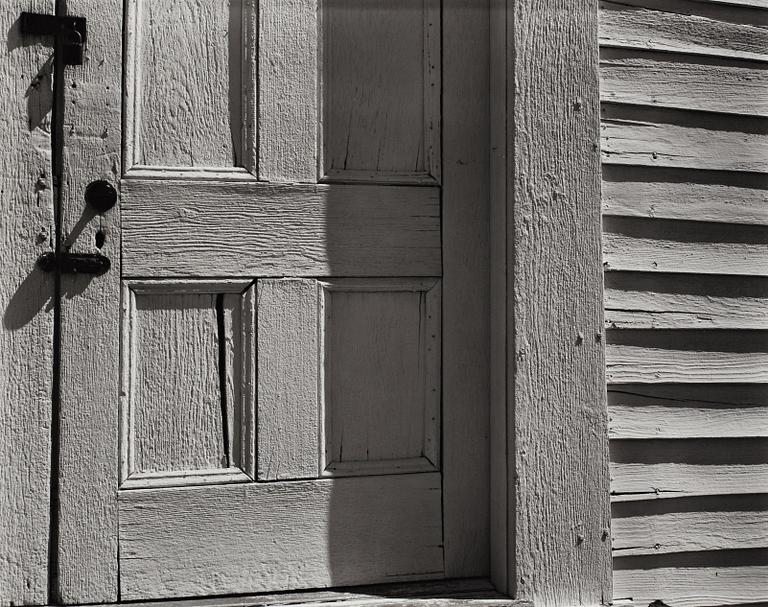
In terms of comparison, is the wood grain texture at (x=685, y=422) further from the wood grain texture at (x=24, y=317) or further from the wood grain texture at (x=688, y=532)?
the wood grain texture at (x=24, y=317)

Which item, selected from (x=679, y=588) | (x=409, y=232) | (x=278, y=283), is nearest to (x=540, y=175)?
(x=409, y=232)

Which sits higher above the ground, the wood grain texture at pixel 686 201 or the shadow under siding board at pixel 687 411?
the wood grain texture at pixel 686 201

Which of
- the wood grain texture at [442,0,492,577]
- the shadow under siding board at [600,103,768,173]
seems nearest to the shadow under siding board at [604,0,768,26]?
the shadow under siding board at [600,103,768,173]

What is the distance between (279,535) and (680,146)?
1450 mm

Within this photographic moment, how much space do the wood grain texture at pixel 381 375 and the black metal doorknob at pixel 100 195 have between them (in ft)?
1.78

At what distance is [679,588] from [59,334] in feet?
5.55

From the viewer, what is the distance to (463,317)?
2027 mm

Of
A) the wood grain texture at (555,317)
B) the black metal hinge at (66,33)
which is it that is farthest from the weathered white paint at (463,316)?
the black metal hinge at (66,33)

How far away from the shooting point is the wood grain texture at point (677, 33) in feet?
6.82

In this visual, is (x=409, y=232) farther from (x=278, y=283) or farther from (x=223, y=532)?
(x=223, y=532)

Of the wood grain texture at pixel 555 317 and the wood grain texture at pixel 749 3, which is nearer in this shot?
the wood grain texture at pixel 555 317

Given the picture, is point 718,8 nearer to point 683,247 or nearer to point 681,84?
point 681,84

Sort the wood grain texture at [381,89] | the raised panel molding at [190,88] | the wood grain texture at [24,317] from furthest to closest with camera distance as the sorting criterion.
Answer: the wood grain texture at [381,89] < the raised panel molding at [190,88] < the wood grain texture at [24,317]

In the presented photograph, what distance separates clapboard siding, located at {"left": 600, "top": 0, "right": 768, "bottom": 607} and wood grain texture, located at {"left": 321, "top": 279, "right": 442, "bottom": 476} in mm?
468
